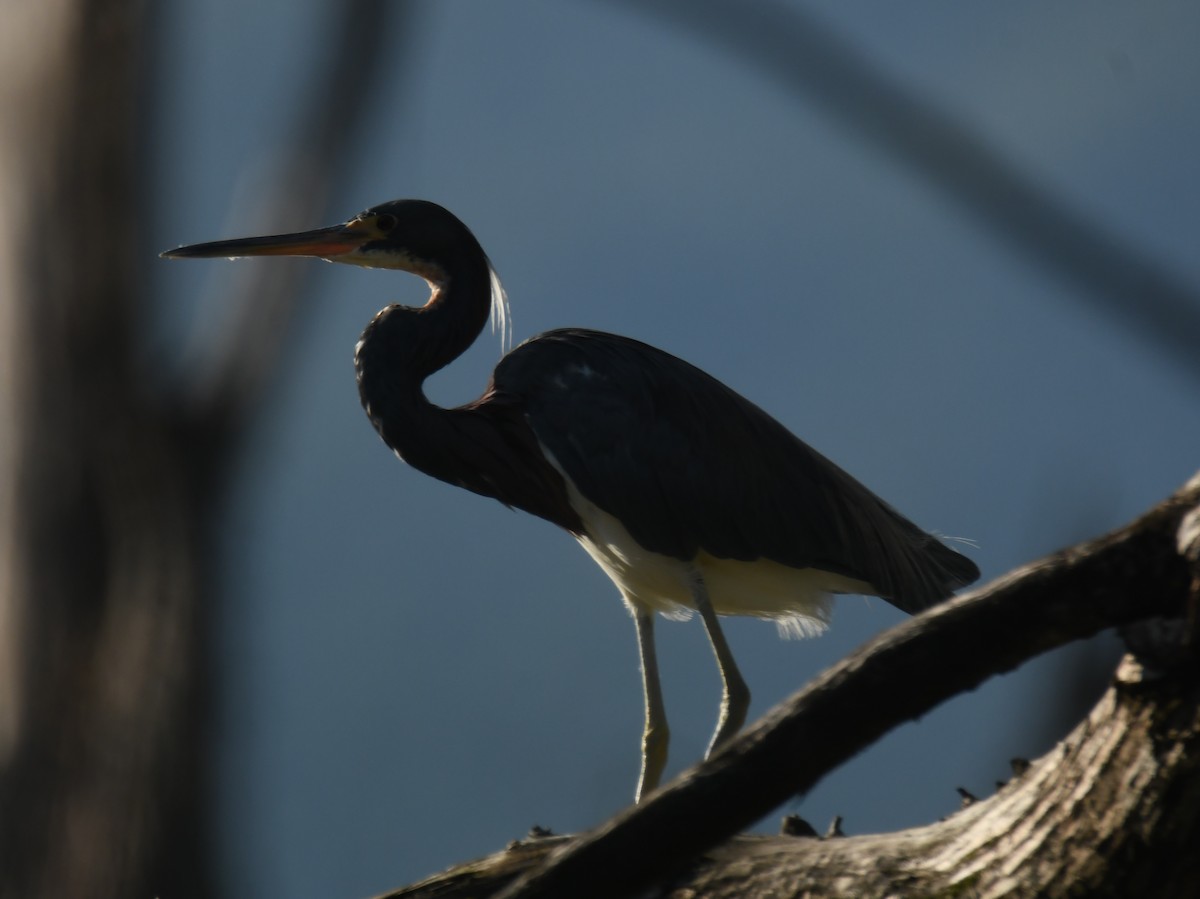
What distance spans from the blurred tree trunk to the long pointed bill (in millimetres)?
922

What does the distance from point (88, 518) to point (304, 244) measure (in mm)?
1436

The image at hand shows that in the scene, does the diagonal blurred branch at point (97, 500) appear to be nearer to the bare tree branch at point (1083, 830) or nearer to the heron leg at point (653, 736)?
the heron leg at point (653, 736)

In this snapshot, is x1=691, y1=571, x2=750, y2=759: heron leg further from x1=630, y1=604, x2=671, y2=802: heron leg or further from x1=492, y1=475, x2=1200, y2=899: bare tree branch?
x1=492, y1=475, x2=1200, y2=899: bare tree branch

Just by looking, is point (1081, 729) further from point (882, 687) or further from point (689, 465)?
point (689, 465)

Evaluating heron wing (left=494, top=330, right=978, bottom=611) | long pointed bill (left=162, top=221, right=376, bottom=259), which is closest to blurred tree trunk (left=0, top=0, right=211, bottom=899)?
long pointed bill (left=162, top=221, right=376, bottom=259)

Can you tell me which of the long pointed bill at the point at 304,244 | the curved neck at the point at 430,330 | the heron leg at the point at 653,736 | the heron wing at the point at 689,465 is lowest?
the heron leg at the point at 653,736

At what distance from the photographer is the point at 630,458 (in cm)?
326

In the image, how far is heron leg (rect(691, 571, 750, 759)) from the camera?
3268 millimetres

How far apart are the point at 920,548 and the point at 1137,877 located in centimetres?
224

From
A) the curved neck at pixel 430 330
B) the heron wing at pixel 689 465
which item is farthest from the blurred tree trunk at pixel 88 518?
the heron wing at pixel 689 465

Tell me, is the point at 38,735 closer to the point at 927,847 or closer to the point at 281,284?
the point at 281,284

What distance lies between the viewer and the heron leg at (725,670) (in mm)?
3268

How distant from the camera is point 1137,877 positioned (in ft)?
5.08

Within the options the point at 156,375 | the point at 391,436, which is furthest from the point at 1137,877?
the point at 156,375
